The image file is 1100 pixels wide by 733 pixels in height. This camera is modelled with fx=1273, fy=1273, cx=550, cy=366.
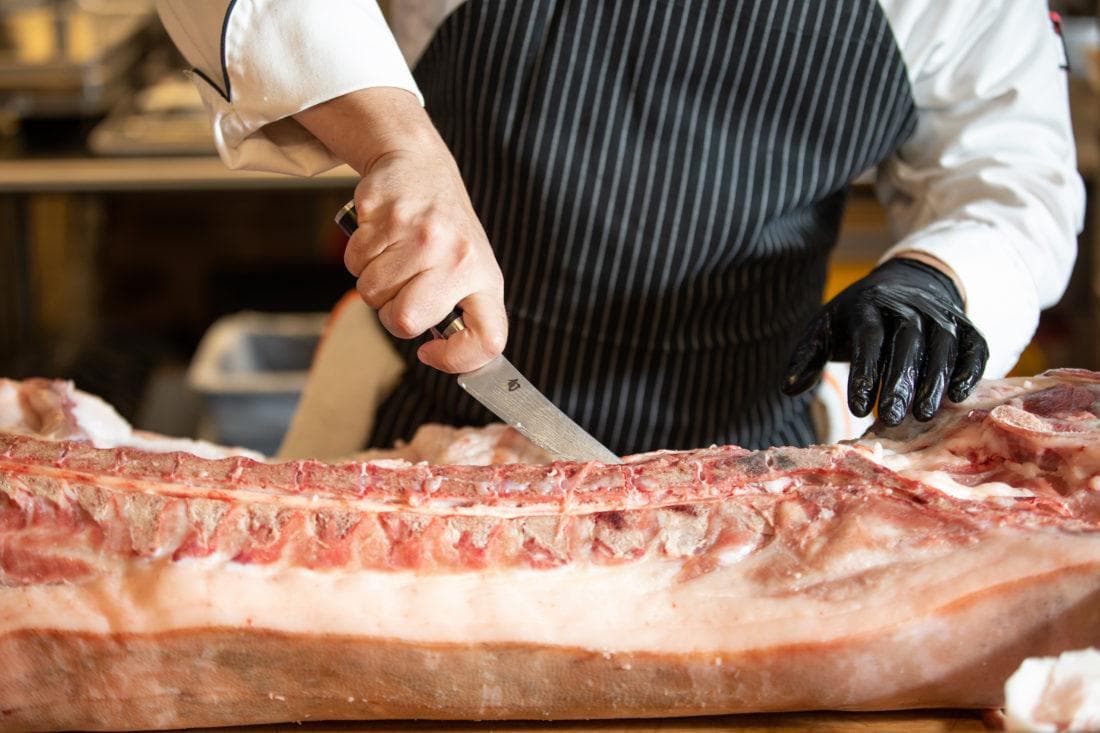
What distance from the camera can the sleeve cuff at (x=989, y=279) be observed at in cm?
178

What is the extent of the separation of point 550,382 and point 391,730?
75 centimetres

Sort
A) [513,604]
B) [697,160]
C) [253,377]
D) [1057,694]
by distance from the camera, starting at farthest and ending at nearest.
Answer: [253,377] < [697,160] < [513,604] < [1057,694]

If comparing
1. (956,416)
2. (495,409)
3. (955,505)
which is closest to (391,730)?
(495,409)

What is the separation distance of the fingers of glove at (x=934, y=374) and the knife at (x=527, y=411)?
37cm

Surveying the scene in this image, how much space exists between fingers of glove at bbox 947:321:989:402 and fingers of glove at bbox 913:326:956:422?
0.4 inches

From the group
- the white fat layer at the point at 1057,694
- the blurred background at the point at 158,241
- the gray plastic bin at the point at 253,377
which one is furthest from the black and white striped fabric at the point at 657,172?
the blurred background at the point at 158,241

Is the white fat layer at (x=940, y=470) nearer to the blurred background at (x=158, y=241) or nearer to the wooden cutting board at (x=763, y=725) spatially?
the wooden cutting board at (x=763, y=725)

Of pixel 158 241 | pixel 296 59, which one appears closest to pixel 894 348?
pixel 296 59

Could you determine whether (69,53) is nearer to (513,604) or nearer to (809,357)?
(809,357)

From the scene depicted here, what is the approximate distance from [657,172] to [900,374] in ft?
1.82

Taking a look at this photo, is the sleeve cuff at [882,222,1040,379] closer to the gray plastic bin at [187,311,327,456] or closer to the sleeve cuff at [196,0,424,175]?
the sleeve cuff at [196,0,424,175]

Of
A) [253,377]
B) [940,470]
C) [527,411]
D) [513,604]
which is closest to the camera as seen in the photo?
[513,604]

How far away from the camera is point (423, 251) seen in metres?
1.39

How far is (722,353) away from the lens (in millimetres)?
2014
